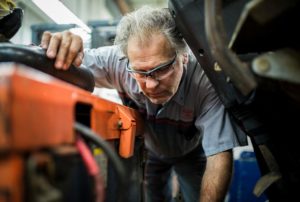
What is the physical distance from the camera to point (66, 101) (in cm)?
41

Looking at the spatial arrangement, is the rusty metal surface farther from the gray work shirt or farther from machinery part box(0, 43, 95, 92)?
the gray work shirt

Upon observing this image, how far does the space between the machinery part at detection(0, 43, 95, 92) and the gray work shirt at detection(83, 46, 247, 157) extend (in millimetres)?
434

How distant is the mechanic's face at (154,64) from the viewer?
3.59 ft

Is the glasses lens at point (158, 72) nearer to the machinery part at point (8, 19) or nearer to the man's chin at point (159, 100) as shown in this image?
the man's chin at point (159, 100)

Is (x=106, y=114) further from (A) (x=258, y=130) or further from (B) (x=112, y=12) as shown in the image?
(B) (x=112, y=12)

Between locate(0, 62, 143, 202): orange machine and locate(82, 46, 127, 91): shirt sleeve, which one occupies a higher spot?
locate(82, 46, 127, 91): shirt sleeve

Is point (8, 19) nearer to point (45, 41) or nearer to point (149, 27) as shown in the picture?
point (45, 41)

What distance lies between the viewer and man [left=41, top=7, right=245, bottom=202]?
1.10 meters

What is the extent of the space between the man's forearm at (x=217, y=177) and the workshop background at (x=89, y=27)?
941 mm

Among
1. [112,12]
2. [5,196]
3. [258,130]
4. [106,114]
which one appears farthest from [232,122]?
[112,12]

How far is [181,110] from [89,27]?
1297 mm

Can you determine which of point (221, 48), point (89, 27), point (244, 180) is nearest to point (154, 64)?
point (221, 48)

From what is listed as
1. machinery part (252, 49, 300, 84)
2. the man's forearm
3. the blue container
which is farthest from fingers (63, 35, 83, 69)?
the blue container

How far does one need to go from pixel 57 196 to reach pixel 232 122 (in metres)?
0.87
